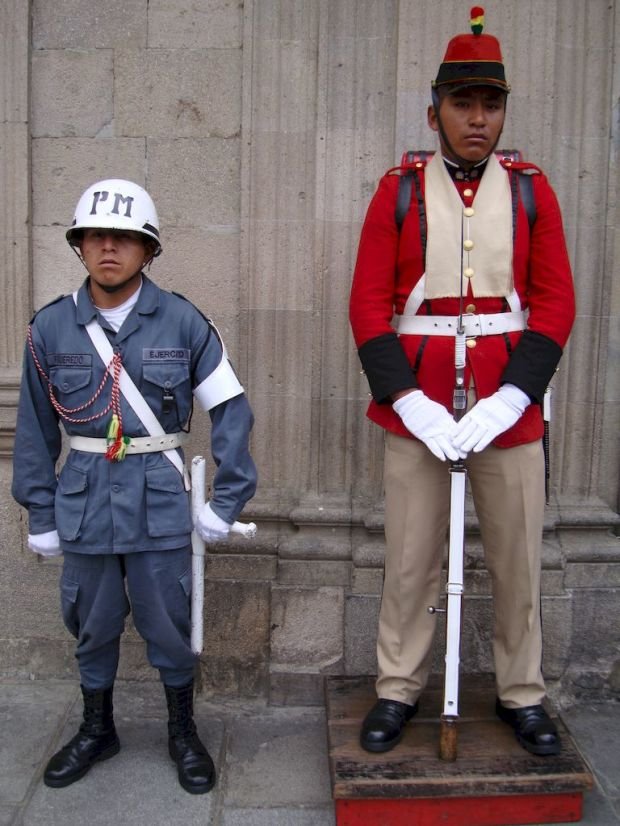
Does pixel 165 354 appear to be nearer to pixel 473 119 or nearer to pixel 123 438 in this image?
pixel 123 438

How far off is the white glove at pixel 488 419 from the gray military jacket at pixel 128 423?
28.9 inches

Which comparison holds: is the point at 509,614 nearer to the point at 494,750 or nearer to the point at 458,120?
the point at 494,750

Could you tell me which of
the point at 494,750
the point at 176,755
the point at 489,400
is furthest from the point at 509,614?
the point at 176,755

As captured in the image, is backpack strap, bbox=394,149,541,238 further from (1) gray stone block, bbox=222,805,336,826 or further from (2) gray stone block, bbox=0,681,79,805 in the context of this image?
(2) gray stone block, bbox=0,681,79,805

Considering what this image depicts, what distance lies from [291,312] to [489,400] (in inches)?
48.2

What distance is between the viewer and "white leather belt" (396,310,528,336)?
2936 millimetres

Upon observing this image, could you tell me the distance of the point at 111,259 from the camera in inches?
116

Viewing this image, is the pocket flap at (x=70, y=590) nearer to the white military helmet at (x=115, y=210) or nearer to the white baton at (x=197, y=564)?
the white baton at (x=197, y=564)

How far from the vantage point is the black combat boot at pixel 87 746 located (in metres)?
3.17

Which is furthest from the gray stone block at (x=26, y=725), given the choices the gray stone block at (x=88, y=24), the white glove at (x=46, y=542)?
the gray stone block at (x=88, y=24)

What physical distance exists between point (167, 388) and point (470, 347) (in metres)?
0.99

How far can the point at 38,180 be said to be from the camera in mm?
3850

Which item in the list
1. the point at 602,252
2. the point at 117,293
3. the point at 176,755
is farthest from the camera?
the point at 602,252

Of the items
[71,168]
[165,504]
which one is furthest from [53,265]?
[165,504]
